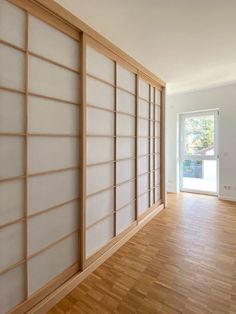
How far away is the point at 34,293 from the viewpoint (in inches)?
56.1

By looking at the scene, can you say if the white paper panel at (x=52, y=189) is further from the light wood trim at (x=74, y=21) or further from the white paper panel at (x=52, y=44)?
the light wood trim at (x=74, y=21)

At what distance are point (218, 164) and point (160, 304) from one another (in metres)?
3.66

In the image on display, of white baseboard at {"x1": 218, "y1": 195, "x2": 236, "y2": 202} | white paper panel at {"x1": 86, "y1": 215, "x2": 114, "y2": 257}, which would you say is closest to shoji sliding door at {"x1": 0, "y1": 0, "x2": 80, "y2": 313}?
white paper panel at {"x1": 86, "y1": 215, "x2": 114, "y2": 257}

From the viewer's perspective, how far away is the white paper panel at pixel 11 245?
1.24 metres

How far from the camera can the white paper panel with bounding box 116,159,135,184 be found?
2.40 metres

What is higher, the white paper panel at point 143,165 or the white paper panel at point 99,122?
the white paper panel at point 99,122

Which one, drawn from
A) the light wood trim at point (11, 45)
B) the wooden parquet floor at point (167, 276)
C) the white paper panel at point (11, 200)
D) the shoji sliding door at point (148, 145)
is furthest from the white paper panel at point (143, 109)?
the white paper panel at point (11, 200)

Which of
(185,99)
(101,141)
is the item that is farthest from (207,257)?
(185,99)

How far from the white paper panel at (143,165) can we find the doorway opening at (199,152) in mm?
2111

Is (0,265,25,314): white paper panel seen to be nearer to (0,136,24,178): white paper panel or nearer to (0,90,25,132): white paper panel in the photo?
(0,136,24,178): white paper panel

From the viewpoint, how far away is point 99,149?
207 cm

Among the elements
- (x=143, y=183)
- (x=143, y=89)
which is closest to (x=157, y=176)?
(x=143, y=183)

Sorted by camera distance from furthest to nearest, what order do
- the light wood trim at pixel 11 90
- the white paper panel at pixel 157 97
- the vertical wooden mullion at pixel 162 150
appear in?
the vertical wooden mullion at pixel 162 150
the white paper panel at pixel 157 97
the light wood trim at pixel 11 90

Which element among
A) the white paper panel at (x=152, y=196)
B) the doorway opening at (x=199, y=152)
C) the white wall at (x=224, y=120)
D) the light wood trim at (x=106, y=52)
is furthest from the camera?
the doorway opening at (x=199, y=152)
